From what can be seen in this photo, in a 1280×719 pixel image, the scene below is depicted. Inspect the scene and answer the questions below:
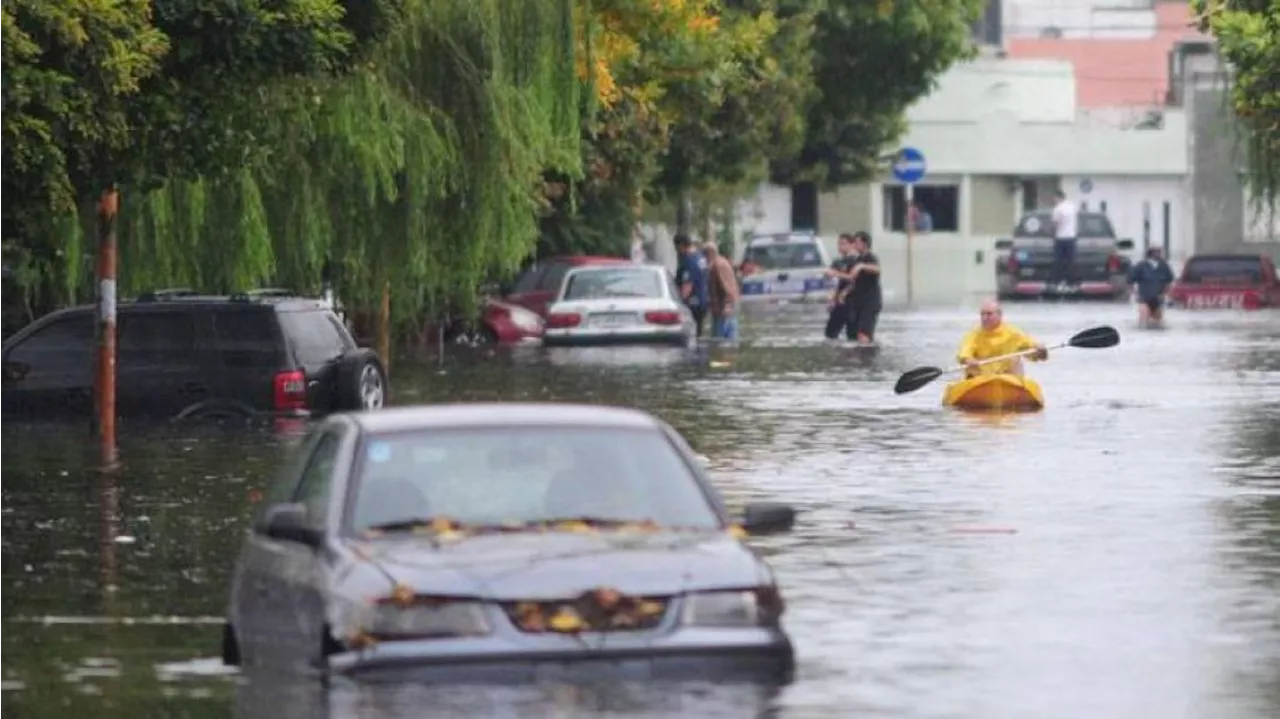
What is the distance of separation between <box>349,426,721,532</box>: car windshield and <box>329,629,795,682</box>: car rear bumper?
0.85m

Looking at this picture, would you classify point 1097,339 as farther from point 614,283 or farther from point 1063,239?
point 1063,239

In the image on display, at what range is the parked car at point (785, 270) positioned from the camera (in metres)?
79.8

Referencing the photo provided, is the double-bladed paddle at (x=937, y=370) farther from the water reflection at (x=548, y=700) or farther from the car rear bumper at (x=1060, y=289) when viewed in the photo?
the car rear bumper at (x=1060, y=289)

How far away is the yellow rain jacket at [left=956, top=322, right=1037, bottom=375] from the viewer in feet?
113

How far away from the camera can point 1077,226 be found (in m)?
77.4

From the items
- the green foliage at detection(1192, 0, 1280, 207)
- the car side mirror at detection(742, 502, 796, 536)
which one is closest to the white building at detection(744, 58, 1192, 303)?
the green foliage at detection(1192, 0, 1280, 207)

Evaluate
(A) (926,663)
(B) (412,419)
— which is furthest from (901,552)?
(B) (412,419)

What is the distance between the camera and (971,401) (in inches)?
1375

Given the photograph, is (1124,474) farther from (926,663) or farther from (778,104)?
(778,104)

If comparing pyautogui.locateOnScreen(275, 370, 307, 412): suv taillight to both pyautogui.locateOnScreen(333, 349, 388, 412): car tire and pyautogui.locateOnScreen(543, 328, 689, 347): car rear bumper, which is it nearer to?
pyautogui.locateOnScreen(333, 349, 388, 412): car tire

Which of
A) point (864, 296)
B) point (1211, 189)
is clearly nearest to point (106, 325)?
point (864, 296)

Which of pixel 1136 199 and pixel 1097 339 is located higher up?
pixel 1097 339

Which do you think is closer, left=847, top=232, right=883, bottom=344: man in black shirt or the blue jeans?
left=847, top=232, right=883, bottom=344: man in black shirt

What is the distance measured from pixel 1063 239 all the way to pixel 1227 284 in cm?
407
